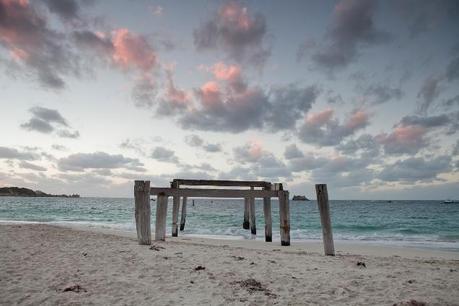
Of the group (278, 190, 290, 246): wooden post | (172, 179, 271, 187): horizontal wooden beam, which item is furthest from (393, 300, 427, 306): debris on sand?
(172, 179, 271, 187): horizontal wooden beam

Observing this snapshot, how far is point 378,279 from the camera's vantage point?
6.00 meters

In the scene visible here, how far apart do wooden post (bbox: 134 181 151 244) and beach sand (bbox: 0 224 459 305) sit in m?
1.12

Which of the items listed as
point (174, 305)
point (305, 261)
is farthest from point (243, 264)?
point (174, 305)

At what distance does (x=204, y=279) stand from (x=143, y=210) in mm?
4340

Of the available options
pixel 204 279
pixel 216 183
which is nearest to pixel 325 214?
pixel 204 279

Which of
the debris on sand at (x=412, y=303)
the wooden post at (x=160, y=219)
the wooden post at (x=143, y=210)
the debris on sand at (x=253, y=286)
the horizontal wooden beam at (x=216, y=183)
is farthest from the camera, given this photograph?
the horizontal wooden beam at (x=216, y=183)

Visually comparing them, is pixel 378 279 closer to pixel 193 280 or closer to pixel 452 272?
pixel 452 272

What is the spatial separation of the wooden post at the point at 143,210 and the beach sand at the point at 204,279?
112 cm

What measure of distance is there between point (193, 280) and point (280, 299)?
1635 millimetres

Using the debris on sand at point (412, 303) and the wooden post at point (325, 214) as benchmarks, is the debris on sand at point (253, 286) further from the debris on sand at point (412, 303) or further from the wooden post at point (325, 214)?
the wooden post at point (325, 214)

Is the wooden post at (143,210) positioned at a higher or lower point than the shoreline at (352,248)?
higher

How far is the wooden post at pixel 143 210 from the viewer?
947cm

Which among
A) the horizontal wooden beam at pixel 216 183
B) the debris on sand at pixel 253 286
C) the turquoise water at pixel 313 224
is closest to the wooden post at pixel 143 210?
the debris on sand at pixel 253 286

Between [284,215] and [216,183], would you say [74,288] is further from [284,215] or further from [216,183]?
[216,183]
